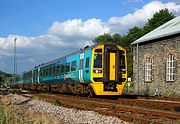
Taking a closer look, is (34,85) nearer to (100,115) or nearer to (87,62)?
(87,62)

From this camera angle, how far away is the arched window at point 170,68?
26131 mm

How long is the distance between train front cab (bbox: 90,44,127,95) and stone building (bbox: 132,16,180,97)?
6.89m

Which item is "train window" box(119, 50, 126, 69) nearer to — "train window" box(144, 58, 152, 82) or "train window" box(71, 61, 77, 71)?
"train window" box(71, 61, 77, 71)

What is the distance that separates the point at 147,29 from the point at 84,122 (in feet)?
182

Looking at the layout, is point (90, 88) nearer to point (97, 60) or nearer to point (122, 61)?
point (97, 60)

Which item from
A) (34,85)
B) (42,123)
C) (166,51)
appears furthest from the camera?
(34,85)

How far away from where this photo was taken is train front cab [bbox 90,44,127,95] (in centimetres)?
1905

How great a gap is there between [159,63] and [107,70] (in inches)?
377

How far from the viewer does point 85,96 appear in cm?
2200

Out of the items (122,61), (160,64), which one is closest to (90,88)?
(122,61)

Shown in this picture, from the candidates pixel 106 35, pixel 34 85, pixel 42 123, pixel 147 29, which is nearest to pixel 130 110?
pixel 42 123

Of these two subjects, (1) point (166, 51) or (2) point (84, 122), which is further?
(1) point (166, 51)

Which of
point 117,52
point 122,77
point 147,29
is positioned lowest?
point 122,77

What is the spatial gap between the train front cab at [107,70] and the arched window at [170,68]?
24.5ft
